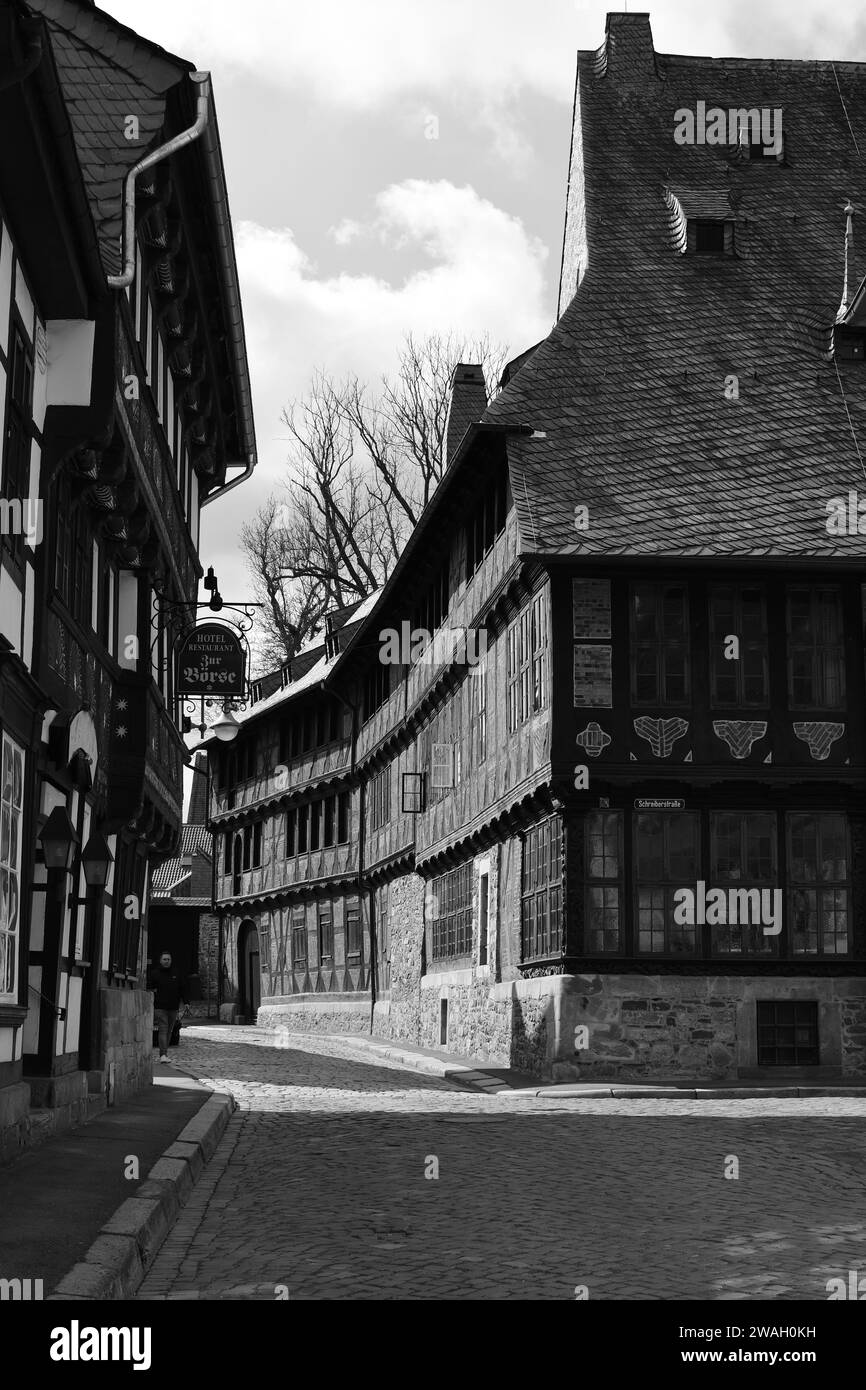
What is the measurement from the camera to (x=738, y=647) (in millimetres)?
21656

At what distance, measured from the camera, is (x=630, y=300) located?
2561cm

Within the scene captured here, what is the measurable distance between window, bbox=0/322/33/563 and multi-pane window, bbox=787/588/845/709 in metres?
12.1

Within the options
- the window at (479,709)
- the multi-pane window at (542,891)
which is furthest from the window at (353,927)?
the multi-pane window at (542,891)

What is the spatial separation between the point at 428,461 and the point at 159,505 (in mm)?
24287

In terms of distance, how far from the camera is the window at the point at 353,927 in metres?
41.4

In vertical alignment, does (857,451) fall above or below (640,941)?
above

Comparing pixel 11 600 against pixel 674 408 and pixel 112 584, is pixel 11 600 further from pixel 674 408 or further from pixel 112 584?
pixel 674 408

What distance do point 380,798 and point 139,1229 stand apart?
30.4m

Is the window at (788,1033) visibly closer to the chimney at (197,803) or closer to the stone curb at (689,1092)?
the stone curb at (689,1092)

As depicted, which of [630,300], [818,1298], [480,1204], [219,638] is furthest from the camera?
[630,300]

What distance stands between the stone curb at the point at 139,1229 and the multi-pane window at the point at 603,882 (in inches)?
336

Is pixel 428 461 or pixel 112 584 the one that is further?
pixel 428 461

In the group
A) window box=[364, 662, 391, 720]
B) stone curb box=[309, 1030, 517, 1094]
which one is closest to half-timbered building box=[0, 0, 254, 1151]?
stone curb box=[309, 1030, 517, 1094]
